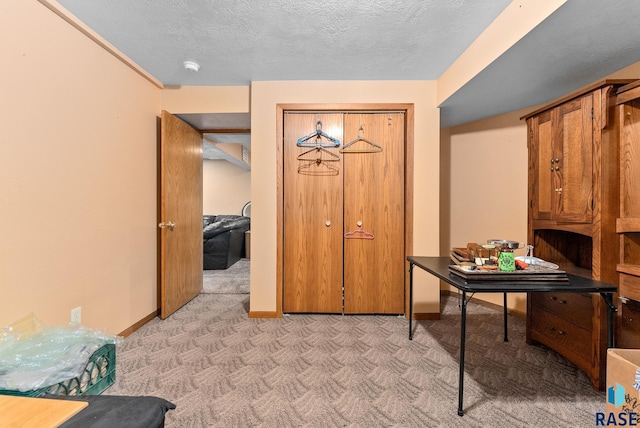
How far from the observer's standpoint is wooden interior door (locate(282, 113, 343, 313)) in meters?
2.77

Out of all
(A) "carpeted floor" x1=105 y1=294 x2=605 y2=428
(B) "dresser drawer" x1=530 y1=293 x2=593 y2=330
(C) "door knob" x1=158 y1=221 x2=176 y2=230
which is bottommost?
(A) "carpeted floor" x1=105 y1=294 x2=605 y2=428

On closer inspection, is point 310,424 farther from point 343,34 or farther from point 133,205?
point 343,34

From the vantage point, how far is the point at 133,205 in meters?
2.46

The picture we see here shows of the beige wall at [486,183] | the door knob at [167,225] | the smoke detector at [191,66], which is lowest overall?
the door knob at [167,225]

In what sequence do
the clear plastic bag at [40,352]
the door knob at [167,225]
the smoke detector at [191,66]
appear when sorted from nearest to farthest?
the clear plastic bag at [40,352] < the smoke detector at [191,66] < the door knob at [167,225]

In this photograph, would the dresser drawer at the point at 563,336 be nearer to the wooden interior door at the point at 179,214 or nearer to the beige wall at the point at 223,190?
the wooden interior door at the point at 179,214

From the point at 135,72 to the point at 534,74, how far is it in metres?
3.35

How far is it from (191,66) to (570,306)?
3.52 m

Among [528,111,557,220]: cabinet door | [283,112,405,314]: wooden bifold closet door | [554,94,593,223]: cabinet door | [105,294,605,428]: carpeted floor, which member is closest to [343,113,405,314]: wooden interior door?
[283,112,405,314]: wooden bifold closet door

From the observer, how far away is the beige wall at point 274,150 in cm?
272

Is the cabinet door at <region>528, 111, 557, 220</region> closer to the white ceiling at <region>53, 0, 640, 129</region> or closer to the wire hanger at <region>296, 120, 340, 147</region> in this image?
the white ceiling at <region>53, 0, 640, 129</region>

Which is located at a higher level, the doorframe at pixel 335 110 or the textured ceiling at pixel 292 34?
the textured ceiling at pixel 292 34

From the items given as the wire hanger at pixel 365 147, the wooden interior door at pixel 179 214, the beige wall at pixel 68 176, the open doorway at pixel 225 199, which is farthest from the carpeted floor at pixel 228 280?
the wire hanger at pixel 365 147

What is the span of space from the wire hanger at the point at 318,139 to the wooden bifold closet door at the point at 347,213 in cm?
2
